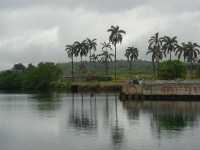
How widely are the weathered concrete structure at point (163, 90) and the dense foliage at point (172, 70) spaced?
108 feet

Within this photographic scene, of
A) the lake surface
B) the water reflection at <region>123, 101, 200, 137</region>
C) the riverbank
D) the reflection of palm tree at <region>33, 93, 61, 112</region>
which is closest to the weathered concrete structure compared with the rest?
the reflection of palm tree at <region>33, 93, 61, 112</region>

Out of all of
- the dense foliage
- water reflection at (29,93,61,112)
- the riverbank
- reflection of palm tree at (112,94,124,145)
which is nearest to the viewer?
reflection of palm tree at (112,94,124,145)

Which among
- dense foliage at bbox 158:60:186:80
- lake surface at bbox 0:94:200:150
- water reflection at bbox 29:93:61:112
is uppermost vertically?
dense foliage at bbox 158:60:186:80

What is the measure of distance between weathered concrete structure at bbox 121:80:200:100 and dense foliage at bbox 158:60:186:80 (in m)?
32.8

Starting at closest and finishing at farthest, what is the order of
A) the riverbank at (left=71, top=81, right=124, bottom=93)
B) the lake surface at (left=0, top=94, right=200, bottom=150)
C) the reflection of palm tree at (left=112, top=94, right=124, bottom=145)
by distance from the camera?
the lake surface at (left=0, top=94, right=200, bottom=150), the reflection of palm tree at (left=112, top=94, right=124, bottom=145), the riverbank at (left=71, top=81, right=124, bottom=93)

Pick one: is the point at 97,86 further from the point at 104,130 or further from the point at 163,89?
the point at 104,130

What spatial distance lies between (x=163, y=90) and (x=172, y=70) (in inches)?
1418

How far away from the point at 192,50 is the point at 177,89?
194ft

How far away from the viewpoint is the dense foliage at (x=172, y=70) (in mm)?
158125

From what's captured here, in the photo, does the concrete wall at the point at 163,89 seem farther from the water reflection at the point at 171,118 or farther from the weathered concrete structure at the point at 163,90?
the water reflection at the point at 171,118

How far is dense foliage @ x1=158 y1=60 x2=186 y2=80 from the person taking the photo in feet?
519

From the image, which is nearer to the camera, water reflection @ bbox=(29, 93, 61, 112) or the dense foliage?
water reflection @ bbox=(29, 93, 61, 112)

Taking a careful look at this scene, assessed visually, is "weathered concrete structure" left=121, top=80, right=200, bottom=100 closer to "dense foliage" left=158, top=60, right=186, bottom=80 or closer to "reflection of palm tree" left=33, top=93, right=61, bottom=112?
"reflection of palm tree" left=33, top=93, right=61, bottom=112

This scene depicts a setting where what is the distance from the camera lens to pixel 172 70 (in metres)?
158
